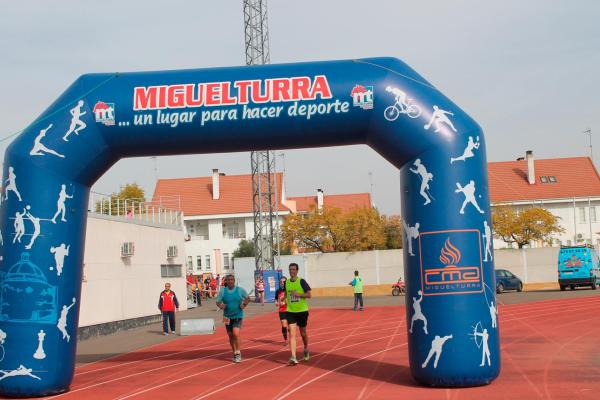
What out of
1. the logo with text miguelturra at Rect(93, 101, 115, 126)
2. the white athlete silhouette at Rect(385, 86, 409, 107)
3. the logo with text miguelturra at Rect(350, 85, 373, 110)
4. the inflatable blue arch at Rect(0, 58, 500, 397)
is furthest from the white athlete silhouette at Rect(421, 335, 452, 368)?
the logo with text miguelturra at Rect(93, 101, 115, 126)

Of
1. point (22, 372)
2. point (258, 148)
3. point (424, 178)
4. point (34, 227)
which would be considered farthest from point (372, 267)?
point (22, 372)

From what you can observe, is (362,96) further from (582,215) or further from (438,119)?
(582,215)

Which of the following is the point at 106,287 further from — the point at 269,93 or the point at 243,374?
the point at 269,93

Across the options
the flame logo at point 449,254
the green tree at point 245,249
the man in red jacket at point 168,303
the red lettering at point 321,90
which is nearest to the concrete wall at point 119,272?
the man in red jacket at point 168,303

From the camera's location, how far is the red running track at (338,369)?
10.8 metres

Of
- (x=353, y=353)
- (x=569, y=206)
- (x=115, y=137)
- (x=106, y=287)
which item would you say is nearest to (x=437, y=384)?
(x=353, y=353)

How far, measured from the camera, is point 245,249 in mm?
68375

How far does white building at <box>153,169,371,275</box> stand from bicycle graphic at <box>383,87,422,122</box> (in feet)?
190

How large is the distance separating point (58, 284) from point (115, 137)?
2485 millimetres

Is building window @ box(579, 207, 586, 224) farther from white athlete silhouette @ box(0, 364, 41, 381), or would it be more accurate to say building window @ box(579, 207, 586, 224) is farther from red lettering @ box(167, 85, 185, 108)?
white athlete silhouette @ box(0, 364, 41, 381)

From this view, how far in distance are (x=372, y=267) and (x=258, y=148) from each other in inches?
1448

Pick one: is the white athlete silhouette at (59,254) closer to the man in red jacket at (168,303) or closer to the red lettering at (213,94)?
the red lettering at (213,94)

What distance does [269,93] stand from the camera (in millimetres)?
11891

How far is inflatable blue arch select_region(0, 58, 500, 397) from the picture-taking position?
1094cm
